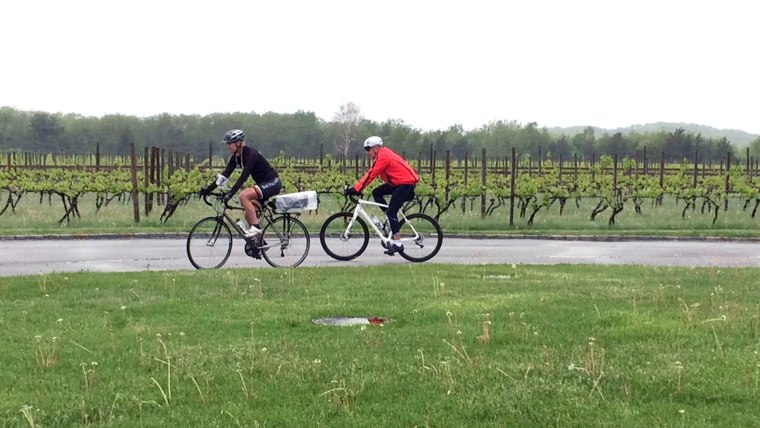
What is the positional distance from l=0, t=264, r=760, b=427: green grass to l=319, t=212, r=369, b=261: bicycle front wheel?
3145 millimetres

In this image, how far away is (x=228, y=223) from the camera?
1198 centimetres

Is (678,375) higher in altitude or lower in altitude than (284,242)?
lower

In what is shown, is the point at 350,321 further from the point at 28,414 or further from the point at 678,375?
the point at 28,414

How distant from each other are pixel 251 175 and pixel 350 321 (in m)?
4.43

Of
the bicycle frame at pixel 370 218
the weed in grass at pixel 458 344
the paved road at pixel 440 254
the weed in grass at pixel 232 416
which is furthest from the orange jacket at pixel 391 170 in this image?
the weed in grass at pixel 232 416

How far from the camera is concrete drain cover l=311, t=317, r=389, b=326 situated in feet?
25.0

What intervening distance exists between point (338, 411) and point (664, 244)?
13427 millimetres

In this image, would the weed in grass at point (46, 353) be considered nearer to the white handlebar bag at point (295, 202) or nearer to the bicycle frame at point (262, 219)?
the bicycle frame at point (262, 219)

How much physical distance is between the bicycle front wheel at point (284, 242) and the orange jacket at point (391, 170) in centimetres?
113

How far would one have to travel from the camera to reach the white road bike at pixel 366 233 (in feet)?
43.0

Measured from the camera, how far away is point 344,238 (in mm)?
13398

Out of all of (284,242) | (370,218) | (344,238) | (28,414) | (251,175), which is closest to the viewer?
(28,414)

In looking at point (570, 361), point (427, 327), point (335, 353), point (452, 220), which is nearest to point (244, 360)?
point (335, 353)

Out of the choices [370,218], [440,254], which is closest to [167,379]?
[370,218]
